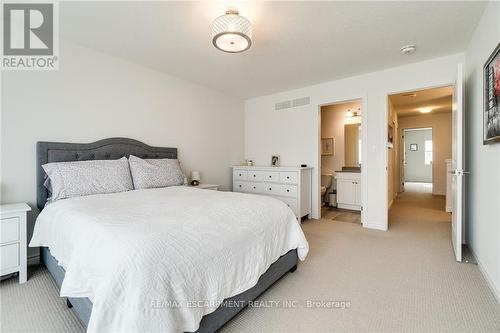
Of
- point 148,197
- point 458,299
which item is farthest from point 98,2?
point 458,299

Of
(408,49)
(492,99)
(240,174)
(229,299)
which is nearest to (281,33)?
(408,49)

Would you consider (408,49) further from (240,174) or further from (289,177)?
(240,174)

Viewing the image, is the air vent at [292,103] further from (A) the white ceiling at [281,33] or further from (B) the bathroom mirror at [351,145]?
(B) the bathroom mirror at [351,145]

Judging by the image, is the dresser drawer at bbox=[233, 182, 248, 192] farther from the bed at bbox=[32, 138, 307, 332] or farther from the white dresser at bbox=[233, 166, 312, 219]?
the bed at bbox=[32, 138, 307, 332]

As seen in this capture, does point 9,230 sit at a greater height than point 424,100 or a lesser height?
lesser

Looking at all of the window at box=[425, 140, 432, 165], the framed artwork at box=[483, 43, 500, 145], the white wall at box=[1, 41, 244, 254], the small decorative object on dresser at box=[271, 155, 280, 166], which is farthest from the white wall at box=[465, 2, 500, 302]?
the window at box=[425, 140, 432, 165]

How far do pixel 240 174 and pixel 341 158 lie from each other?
2.62 m

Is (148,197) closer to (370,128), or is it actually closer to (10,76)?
(10,76)

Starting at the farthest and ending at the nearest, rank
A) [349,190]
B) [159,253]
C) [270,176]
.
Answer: [349,190], [270,176], [159,253]

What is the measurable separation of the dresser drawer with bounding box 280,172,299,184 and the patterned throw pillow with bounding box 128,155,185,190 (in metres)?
1.76

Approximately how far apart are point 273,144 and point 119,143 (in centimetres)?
290

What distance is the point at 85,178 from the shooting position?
2.43 m

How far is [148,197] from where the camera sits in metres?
2.31

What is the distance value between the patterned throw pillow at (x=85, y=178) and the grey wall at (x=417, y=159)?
11000mm
